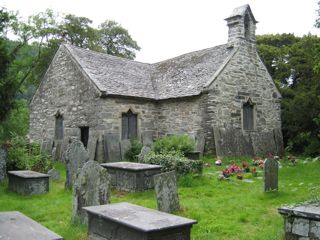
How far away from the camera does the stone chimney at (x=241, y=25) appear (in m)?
19.8

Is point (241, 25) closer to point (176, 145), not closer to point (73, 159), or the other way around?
point (176, 145)

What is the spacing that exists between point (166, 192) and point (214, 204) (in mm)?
1588

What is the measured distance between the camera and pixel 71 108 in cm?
1989

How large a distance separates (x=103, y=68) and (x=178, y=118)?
5.15 meters

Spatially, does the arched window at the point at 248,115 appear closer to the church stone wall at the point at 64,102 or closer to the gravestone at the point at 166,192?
the church stone wall at the point at 64,102

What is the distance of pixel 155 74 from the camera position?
75.0 ft

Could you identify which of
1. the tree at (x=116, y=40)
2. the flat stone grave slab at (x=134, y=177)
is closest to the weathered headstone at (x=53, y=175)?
the flat stone grave slab at (x=134, y=177)

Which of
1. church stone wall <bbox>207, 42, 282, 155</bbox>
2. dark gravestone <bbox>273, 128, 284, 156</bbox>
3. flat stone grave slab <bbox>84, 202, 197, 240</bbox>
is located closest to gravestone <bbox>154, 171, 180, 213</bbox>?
flat stone grave slab <bbox>84, 202, 197, 240</bbox>

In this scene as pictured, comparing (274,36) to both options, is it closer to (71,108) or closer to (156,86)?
(156,86)

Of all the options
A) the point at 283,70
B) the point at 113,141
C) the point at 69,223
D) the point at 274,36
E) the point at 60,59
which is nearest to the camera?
the point at 69,223

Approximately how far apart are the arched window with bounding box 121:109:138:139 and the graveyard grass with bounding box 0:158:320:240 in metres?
6.16

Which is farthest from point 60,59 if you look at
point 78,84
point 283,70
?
point 283,70

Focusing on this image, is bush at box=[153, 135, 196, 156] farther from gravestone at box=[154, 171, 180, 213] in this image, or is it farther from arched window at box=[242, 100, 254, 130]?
gravestone at box=[154, 171, 180, 213]

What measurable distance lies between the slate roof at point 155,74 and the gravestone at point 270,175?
841 centimetres
